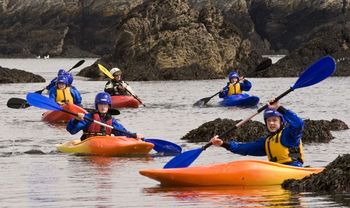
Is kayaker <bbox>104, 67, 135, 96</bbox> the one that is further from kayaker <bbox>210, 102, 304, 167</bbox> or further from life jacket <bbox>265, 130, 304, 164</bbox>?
life jacket <bbox>265, 130, 304, 164</bbox>

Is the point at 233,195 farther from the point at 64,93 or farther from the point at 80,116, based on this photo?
the point at 64,93

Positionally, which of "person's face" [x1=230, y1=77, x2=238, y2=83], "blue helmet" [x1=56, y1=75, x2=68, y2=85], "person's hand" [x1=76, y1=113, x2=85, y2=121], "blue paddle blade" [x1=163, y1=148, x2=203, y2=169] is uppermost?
"person's face" [x1=230, y1=77, x2=238, y2=83]

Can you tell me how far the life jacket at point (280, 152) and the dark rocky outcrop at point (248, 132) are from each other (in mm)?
6072

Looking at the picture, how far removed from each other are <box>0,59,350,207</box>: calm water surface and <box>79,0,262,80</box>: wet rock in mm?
17322

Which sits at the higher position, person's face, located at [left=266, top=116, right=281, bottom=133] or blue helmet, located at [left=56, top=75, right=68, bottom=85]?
blue helmet, located at [left=56, top=75, right=68, bottom=85]

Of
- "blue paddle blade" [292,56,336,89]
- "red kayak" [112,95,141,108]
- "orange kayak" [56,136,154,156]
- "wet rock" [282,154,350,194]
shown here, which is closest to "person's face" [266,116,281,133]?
"wet rock" [282,154,350,194]

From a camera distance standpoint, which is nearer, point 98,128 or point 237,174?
point 237,174

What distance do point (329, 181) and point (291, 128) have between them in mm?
839

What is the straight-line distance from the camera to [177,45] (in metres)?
52.0

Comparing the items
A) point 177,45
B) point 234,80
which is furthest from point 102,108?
point 177,45

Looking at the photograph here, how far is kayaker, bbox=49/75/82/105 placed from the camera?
25.8 meters

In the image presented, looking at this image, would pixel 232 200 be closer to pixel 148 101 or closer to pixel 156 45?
pixel 148 101

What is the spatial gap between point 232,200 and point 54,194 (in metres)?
2.44

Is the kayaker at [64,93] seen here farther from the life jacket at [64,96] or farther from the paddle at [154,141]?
the paddle at [154,141]
